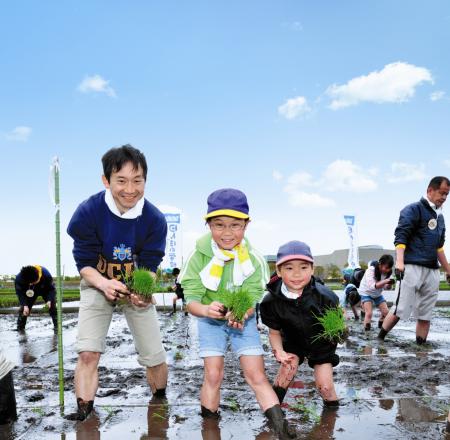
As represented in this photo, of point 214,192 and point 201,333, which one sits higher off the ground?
point 214,192

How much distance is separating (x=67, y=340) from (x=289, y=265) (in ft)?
19.7

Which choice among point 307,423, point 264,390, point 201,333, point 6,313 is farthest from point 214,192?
point 6,313

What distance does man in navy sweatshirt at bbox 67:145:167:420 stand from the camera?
355 centimetres

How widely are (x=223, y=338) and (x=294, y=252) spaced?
0.78 meters

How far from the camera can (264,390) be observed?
3197 millimetres

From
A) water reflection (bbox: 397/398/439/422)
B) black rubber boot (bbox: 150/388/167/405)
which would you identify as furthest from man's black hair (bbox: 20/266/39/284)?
water reflection (bbox: 397/398/439/422)

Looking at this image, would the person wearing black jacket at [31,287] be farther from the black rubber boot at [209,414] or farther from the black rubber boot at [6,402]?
the black rubber boot at [209,414]

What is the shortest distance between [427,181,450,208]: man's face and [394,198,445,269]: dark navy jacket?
0.32ft

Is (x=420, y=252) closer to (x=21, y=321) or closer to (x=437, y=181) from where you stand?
(x=437, y=181)

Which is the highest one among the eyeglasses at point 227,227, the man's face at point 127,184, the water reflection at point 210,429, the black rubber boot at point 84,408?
the man's face at point 127,184

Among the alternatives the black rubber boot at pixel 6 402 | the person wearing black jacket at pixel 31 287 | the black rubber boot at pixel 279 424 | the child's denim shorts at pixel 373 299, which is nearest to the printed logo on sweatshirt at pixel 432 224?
the child's denim shorts at pixel 373 299

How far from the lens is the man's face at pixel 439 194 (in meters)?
6.73

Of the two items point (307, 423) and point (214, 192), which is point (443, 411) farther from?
point (214, 192)

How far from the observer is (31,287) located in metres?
10.0
